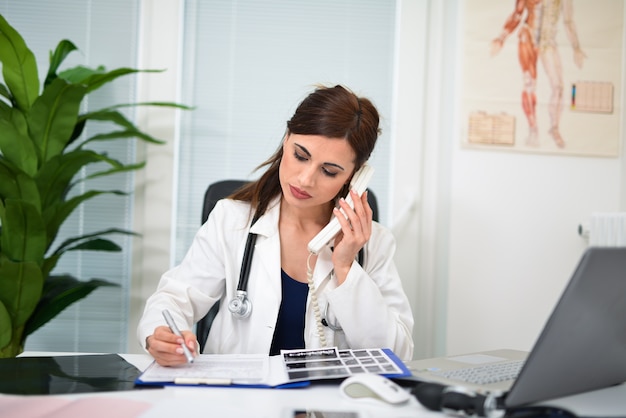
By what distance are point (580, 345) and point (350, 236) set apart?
696mm

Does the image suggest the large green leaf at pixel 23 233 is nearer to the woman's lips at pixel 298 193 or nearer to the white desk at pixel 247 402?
the woman's lips at pixel 298 193

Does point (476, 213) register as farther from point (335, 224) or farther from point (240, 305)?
point (240, 305)

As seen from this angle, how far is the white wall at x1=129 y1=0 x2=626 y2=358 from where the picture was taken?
2295 mm

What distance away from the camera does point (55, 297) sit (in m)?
1.89

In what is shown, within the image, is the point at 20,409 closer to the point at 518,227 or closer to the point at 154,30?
the point at 154,30

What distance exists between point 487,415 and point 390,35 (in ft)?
6.30

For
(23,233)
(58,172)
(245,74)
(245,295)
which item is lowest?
(245,295)

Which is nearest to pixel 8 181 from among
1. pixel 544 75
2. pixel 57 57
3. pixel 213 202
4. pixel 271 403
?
pixel 57 57

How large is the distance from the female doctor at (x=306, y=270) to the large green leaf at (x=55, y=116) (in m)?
0.65

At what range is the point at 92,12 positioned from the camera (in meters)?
2.30

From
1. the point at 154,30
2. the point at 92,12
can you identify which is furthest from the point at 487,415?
the point at 92,12

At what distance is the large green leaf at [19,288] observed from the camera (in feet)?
5.56

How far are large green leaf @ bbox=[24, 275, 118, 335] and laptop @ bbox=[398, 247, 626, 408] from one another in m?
1.40

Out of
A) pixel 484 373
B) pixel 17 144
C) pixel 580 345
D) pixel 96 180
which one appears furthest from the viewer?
pixel 96 180
